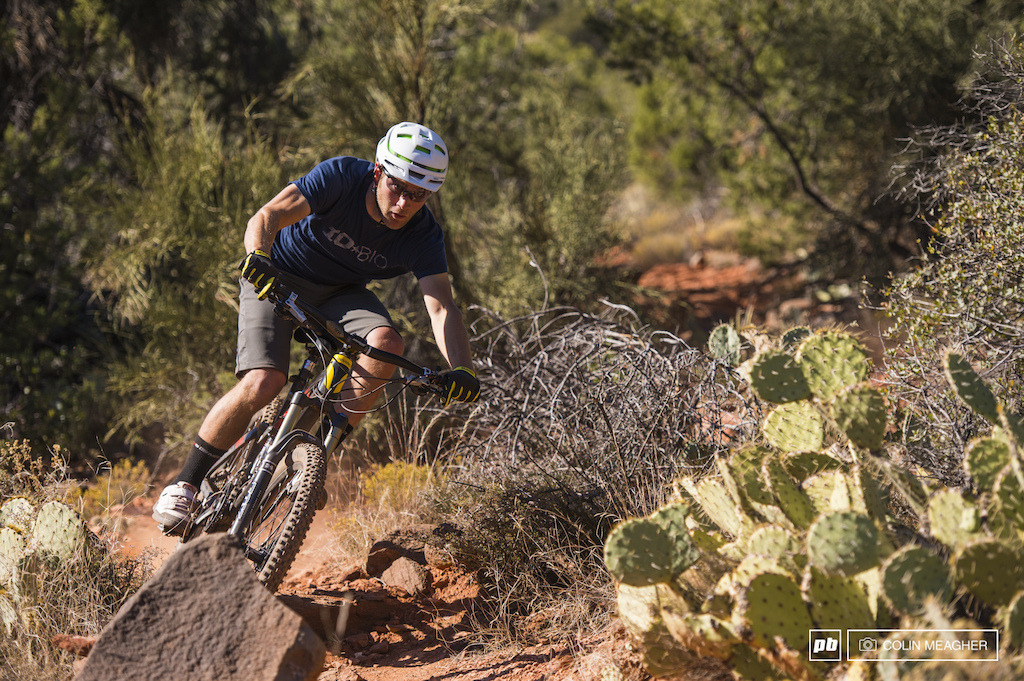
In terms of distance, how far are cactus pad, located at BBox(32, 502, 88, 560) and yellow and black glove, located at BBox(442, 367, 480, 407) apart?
5.41 feet

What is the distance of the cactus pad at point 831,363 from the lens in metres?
2.73

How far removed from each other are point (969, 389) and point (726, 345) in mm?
1917

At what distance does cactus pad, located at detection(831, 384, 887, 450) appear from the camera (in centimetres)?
251

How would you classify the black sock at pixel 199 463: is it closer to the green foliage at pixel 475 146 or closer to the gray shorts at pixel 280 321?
the gray shorts at pixel 280 321

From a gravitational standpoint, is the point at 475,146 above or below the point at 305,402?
above

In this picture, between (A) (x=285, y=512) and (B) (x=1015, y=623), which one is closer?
(B) (x=1015, y=623)

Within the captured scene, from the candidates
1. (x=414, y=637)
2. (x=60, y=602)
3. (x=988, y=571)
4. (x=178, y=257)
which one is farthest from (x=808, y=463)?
(x=178, y=257)

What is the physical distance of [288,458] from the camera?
3.16 m

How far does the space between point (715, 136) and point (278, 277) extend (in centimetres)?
905

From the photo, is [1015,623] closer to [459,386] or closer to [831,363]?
[831,363]

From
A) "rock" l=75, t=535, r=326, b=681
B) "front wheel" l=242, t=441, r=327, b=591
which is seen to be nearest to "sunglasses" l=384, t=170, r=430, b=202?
"front wheel" l=242, t=441, r=327, b=591

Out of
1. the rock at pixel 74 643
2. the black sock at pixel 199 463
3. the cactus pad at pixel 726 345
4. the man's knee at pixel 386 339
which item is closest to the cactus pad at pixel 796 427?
the cactus pad at pixel 726 345

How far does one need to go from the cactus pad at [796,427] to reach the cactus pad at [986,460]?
0.57 m

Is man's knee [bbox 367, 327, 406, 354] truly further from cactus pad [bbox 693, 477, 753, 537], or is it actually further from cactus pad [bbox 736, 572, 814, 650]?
cactus pad [bbox 736, 572, 814, 650]
